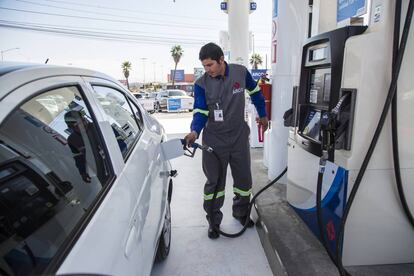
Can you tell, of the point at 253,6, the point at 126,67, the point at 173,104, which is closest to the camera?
the point at 253,6

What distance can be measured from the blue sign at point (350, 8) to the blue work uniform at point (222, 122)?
2.93 feet

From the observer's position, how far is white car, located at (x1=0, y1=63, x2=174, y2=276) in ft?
2.94

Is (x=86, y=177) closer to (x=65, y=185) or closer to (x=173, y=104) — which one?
(x=65, y=185)

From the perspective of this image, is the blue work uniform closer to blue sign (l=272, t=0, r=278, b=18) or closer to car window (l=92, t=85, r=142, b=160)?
car window (l=92, t=85, r=142, b=160)

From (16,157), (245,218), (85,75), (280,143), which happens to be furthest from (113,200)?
(280,143)

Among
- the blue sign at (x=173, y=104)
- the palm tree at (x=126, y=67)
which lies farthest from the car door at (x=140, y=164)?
the palm tree at (x=126, y=67)

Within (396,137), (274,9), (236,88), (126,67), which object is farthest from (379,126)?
(126,67)

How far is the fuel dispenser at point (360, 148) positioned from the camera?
1.91 m

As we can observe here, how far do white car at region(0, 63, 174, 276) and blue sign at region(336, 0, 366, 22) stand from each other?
1.73 meters

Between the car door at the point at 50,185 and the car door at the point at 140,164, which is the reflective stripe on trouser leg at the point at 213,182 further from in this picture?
the car door at the point at 50,185

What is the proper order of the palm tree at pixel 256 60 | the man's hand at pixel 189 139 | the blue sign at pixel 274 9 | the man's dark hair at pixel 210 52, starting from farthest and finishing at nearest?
the palm tree at pixel 256 60
the blue sign at pixel 274 9
the man's hand at pixel 189 139
the man's dark hair at pixel 210 52

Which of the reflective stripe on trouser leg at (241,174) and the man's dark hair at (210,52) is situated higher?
the man's dark hair at (210,52)

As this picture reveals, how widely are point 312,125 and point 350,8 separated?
2.90ft

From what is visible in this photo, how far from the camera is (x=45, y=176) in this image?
108 cm
